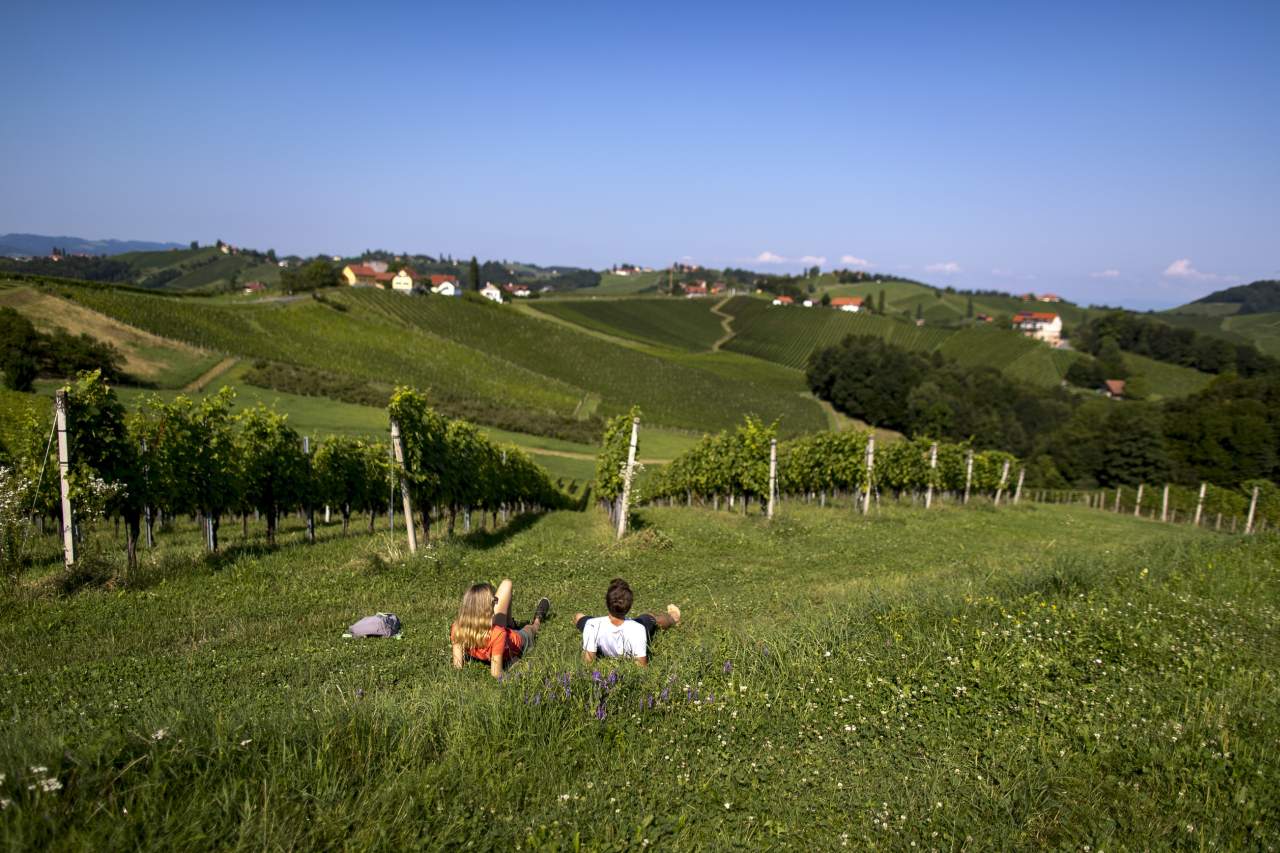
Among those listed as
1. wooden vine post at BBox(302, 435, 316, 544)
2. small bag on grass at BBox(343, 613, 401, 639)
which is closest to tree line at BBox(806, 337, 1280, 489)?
wooden vine post at BBox(302, 435, 316, 544)

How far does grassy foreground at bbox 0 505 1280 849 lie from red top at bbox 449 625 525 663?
14.1 inches

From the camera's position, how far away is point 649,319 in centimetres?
12988

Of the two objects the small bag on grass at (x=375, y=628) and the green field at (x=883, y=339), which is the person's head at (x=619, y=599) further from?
the green field at (x=883, y=339)

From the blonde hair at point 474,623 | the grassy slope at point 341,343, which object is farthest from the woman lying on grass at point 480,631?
the grassy slope at point 341,343

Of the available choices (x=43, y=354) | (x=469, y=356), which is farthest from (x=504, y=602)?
(x=469, y=356)

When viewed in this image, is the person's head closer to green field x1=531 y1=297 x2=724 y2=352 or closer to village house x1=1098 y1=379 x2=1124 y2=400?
green field x1=531 y1=297 x2=724 y2=352

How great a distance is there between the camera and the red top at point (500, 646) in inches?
266

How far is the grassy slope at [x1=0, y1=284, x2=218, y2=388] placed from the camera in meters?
44.2

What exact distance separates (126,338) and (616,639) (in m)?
54.2

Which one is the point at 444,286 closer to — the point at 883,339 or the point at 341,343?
the point at 883,339

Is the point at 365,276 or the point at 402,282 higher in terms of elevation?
the point at 365,276

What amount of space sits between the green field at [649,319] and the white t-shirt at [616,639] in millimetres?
105200

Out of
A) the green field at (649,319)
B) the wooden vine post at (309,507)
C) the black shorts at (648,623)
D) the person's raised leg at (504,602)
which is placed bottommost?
the wooden vine post at (309,507)

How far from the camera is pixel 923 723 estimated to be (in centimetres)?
530
